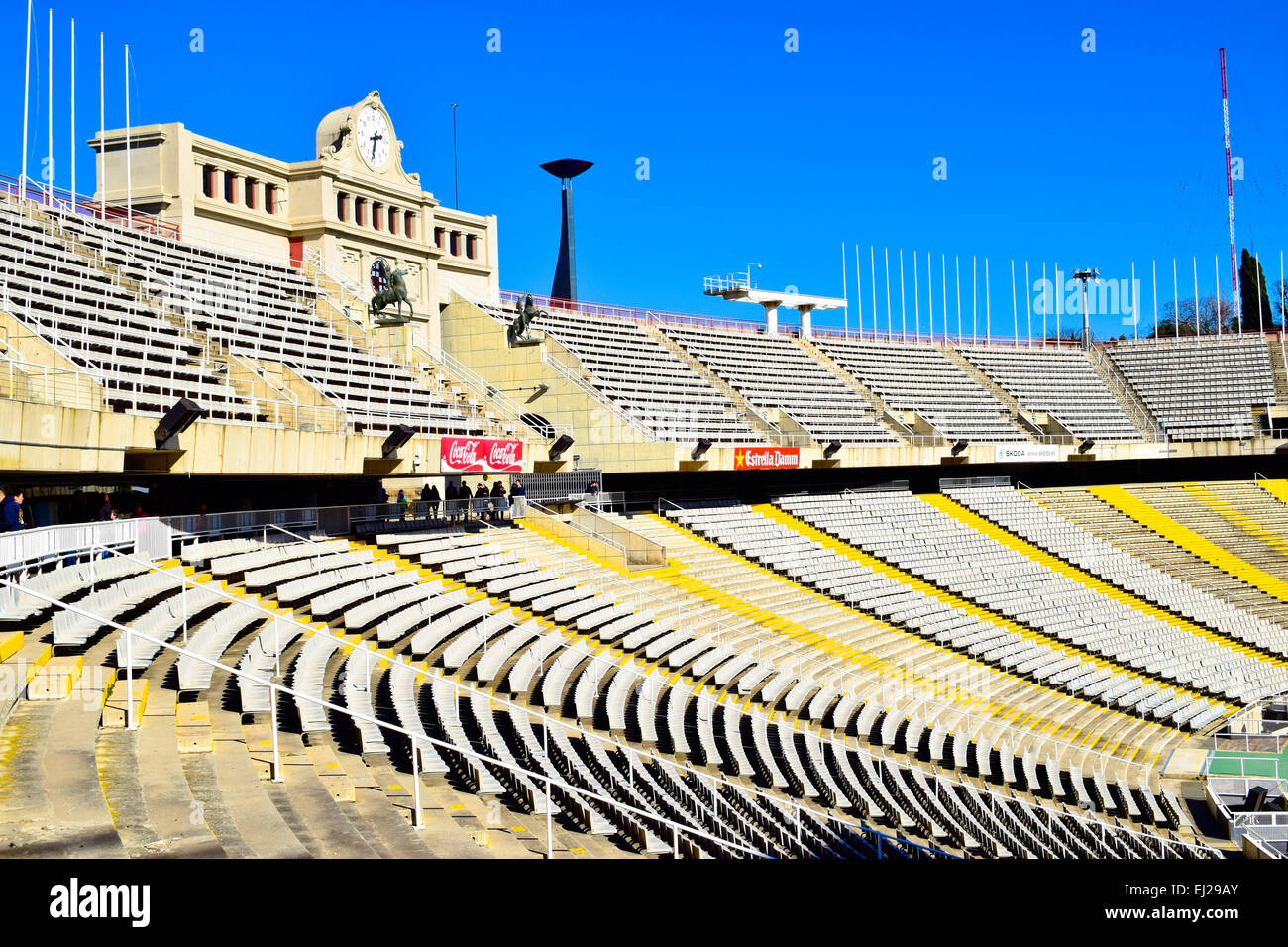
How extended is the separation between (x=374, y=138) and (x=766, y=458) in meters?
14.9

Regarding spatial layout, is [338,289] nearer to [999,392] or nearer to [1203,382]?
[999,392]

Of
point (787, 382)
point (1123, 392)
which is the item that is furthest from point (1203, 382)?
point (787, 382)

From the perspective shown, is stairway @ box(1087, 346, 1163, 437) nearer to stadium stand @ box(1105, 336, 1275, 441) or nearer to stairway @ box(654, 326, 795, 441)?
stadium stand @ box(1105, 336, 1275, 441)

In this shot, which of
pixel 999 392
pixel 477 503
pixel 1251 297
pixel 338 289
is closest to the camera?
pixel 477 503

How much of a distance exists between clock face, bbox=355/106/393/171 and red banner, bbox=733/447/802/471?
13.8 m

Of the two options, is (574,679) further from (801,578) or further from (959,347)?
(959,347)

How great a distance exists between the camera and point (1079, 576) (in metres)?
32.5

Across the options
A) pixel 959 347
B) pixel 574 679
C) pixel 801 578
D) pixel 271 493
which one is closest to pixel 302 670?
pixel 574 679

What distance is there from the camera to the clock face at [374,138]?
32.4 metres

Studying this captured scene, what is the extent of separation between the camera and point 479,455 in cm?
2231

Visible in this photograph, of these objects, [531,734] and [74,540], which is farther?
[74,540]

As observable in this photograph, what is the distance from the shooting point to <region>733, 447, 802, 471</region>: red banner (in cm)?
3061

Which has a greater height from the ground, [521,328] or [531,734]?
[521,328]
